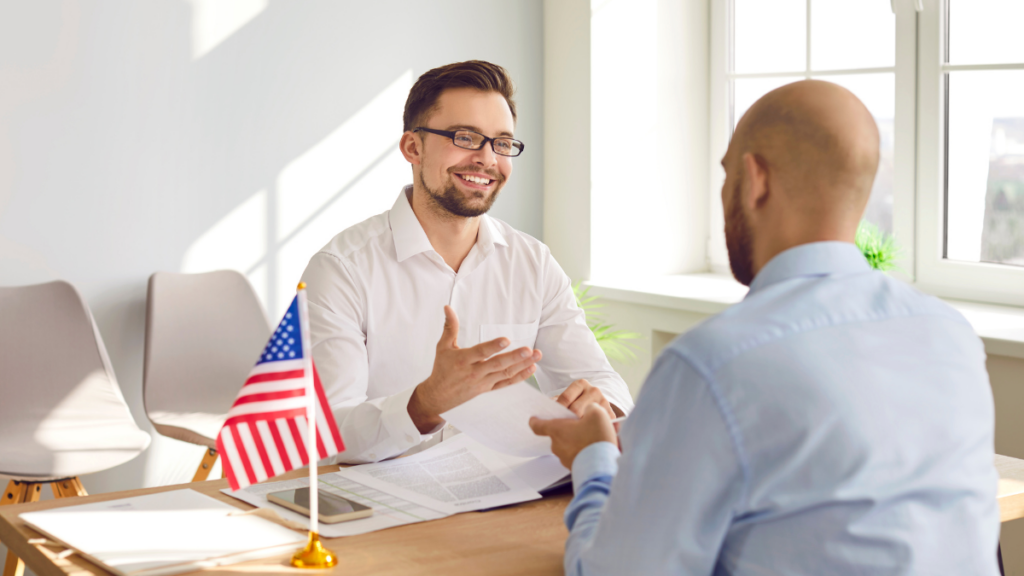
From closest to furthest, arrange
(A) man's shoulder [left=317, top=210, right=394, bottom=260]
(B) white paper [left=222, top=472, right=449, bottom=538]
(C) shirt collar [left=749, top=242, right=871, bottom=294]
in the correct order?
(C) shirt collar [left=749, top=242, right=871, bottom=294]
(B) white paper [left=222, top=472, right=449, bottom=538]
(A) man's shoulder [left=317, top=210, right=394, bottom=260]

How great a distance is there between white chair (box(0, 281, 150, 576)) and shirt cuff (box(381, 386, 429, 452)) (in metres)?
1.39

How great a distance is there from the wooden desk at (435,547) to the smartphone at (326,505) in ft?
0.18

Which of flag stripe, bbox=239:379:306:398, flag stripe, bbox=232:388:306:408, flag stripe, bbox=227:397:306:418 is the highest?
flag stripe, bbox=239:379:306:398

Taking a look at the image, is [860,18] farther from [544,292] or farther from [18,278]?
[18,278]

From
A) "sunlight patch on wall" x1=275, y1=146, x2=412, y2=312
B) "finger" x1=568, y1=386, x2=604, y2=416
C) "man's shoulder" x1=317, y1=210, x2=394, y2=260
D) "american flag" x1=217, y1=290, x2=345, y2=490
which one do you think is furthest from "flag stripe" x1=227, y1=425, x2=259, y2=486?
"sunlight patch on wall" x1=275, y1=146, x2=412, y2=312

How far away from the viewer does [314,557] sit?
1.13 meters

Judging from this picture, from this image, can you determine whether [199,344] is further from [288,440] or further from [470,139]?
[288,440]

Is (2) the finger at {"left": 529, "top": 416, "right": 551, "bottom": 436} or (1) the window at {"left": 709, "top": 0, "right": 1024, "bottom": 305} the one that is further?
(1) the window at {"left": 709, "top": 0, "right": 1024, "bottom": 305}

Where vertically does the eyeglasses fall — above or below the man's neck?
above

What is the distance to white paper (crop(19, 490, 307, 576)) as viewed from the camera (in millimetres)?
1133

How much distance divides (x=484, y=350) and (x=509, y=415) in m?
0.15

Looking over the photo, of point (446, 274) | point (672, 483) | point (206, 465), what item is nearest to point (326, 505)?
point (672, 483)

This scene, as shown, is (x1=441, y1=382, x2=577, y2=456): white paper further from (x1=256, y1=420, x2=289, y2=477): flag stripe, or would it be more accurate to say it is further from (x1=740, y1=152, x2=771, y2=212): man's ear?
(x1=740, y1=152, x2=771, y2=212): man's ear

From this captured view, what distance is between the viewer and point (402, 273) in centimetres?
211
